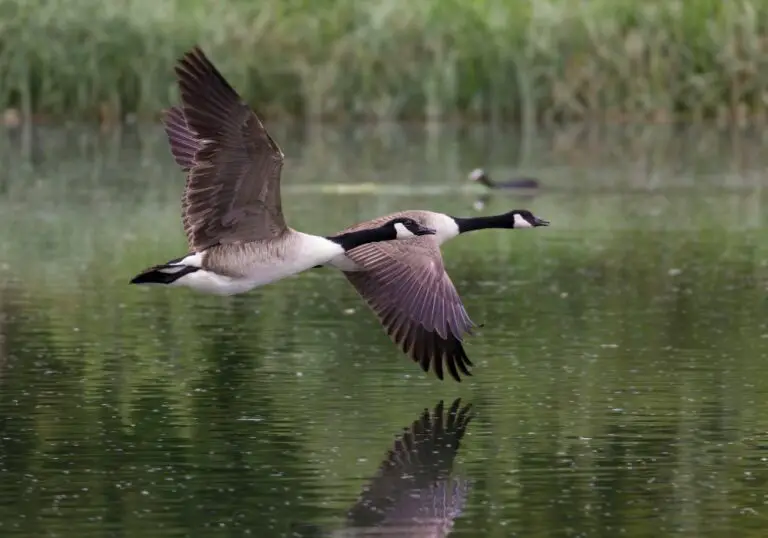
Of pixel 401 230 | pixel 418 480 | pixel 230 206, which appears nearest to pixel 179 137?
pixel 401 230

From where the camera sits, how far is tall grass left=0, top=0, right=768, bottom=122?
103 feet

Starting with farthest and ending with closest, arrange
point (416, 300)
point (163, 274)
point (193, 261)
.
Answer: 1. point (416, 300)
2. point (193, 261)
3. point (163, 274)

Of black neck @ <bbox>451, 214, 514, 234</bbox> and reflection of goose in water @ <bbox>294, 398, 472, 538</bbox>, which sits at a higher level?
black neck @ <bbox>451, 214, 514, 234</bbox>

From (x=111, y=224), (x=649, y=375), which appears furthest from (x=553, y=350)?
(x=111, y=224)

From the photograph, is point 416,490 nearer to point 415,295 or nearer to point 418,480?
point 418,480

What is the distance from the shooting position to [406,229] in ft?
39.4

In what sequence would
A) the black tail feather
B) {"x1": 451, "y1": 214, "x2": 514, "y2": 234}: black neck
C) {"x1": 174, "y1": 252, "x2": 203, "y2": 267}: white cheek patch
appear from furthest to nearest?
{"x1": 451, "y1": 214, "x2": 514, "y2": 234}: black neck, {"x1": 174, "y1": 252, "x2": 203, "y2": 267}: white cheek patch, the black tail feather

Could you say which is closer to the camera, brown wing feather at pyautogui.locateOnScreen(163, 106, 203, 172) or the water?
the water

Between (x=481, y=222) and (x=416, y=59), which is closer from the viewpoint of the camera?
(x=481, y=222)

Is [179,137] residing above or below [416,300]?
above

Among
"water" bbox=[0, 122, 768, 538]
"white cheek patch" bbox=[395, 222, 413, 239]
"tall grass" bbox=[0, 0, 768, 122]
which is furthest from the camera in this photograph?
"tall grass" bbox=[0, 0, 768, 122]

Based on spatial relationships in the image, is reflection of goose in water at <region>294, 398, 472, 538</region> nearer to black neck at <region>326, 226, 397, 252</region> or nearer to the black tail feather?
black neck at <region>326, 226, 397, 252</region>

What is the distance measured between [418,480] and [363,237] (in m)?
2.81

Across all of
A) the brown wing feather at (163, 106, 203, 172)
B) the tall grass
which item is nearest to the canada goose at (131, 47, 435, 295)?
the brown wing feather at (163, 106, 203, 172)
